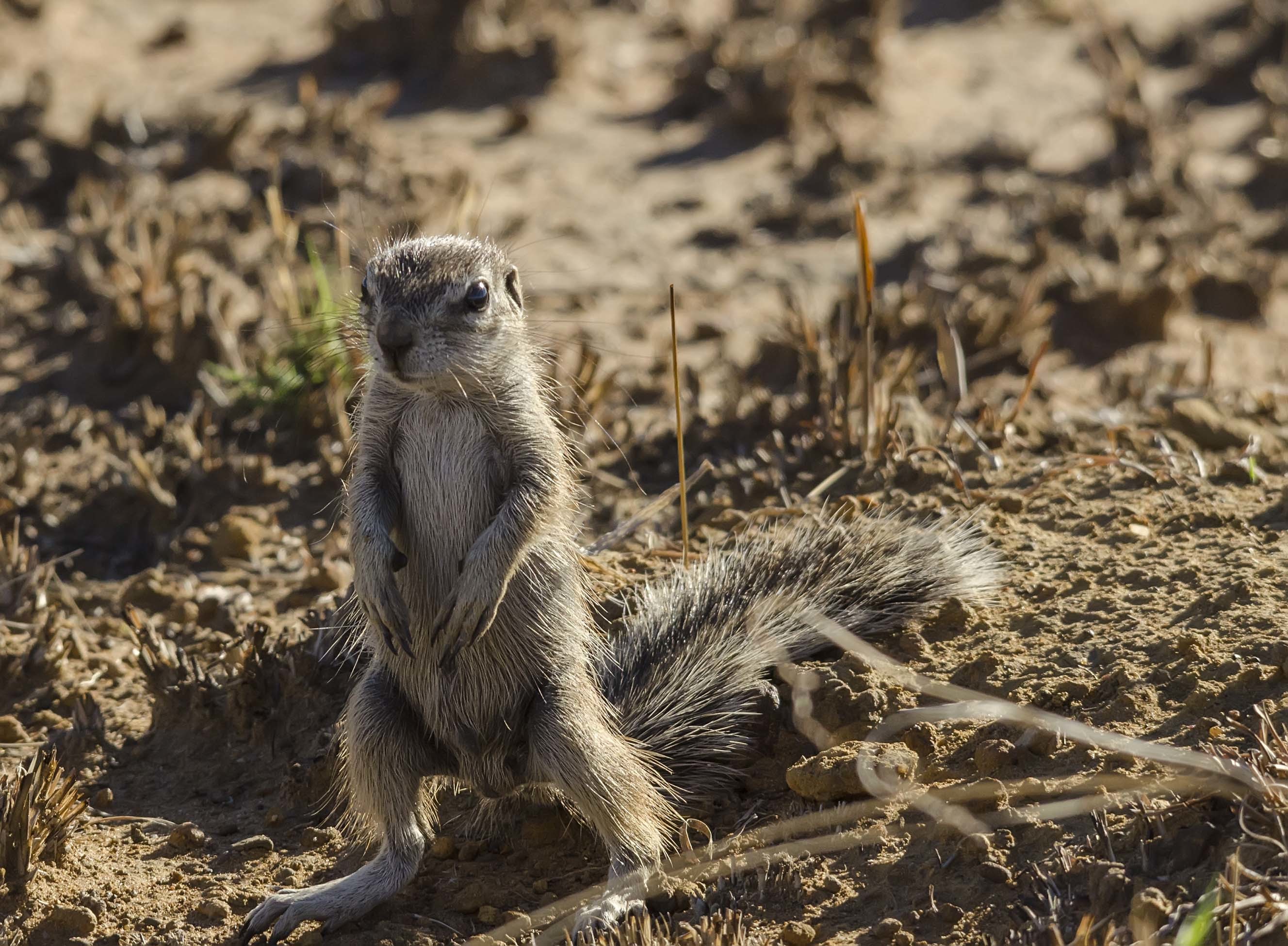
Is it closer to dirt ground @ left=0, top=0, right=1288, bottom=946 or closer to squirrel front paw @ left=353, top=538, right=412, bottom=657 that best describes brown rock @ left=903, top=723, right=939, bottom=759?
dirt ground @ left=0, top=0, right=1288, bottom=946

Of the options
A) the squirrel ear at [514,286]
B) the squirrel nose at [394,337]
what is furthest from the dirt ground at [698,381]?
the squirrel nose at [394,337]

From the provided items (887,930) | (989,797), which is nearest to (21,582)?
(887,930)

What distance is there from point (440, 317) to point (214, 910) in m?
1.68

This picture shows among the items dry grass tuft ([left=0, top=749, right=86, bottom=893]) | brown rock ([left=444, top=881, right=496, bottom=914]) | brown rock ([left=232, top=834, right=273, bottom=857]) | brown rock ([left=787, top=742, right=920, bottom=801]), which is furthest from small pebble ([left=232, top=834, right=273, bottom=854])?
brown rock ([left=787, top=742, right=920, bottom=801])

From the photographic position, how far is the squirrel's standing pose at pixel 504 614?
379cm

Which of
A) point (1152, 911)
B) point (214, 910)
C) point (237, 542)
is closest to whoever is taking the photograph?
point (1152, 911)

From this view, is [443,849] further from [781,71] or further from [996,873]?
[781,71]

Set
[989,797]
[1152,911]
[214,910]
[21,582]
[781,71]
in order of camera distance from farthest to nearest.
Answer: [781,71] < [21,582] < [214,910] < [989,797] < [1152,911]

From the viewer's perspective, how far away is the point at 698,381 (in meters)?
6.34

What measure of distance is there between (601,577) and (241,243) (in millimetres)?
3788

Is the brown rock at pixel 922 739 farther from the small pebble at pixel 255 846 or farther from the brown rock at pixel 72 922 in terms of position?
the brown rock at pixel 72 922

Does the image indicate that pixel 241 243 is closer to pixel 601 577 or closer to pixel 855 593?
pixel 601 577

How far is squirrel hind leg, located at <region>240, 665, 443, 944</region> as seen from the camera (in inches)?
148

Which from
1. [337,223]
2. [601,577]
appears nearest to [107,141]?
[337,223]
